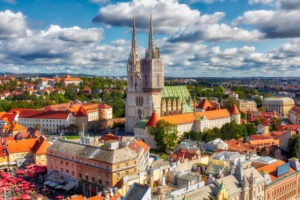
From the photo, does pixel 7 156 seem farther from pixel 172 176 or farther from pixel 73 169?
pixel 172 176

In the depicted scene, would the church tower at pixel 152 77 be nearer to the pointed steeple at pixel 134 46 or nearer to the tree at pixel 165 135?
the pointed steeple at pixel 134 46

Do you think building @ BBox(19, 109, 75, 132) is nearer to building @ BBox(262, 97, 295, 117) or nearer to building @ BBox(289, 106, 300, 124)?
building @ BBox(289, 106, 300, 124)

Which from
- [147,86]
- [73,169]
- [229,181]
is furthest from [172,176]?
[147,86]

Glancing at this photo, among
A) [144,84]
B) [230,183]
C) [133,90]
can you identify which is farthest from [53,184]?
[133,90]

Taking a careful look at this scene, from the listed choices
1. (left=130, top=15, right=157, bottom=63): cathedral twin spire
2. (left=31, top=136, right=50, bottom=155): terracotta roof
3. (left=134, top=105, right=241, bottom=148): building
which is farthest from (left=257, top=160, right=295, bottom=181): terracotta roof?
(left=130, top=15, right=157, bottom=63): cathedral twin spire

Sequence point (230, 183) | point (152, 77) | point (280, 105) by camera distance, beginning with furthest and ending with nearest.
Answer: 1. point (280, 105)
2. point (152, 77)
3. point (230, 183)

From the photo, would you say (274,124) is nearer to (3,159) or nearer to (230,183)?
(230,183)
